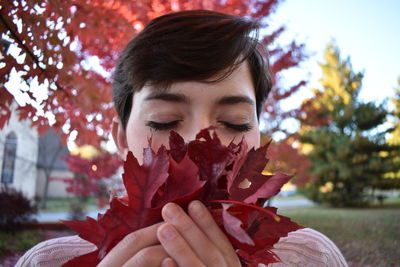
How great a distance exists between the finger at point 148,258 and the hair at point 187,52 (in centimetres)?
69

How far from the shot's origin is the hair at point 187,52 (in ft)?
3.82

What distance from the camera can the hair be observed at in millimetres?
1163

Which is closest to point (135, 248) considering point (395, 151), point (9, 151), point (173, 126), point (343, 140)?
point (173, 126)

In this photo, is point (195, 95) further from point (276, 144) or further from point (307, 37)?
point (276, 144)

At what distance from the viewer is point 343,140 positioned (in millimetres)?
10703

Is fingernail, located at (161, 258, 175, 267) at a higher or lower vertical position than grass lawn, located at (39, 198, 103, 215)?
higher

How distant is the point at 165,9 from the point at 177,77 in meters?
2.49

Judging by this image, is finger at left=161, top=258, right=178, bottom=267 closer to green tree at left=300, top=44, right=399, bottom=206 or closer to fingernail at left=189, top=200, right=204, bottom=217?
fingernail at left=189, top=200, right=204, bottom=217

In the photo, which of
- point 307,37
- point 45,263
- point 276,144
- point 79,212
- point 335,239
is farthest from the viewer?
point 79,212

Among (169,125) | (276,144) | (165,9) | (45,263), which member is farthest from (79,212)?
(169,125)

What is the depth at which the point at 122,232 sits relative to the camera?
65cm

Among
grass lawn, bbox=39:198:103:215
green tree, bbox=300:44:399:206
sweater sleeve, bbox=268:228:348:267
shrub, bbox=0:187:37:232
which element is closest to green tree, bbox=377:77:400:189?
green tree, bbox=300:44:399:206

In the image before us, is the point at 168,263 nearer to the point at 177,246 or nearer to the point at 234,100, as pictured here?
the point at 177,246

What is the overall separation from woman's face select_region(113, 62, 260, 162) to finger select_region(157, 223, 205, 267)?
0.51 metres
